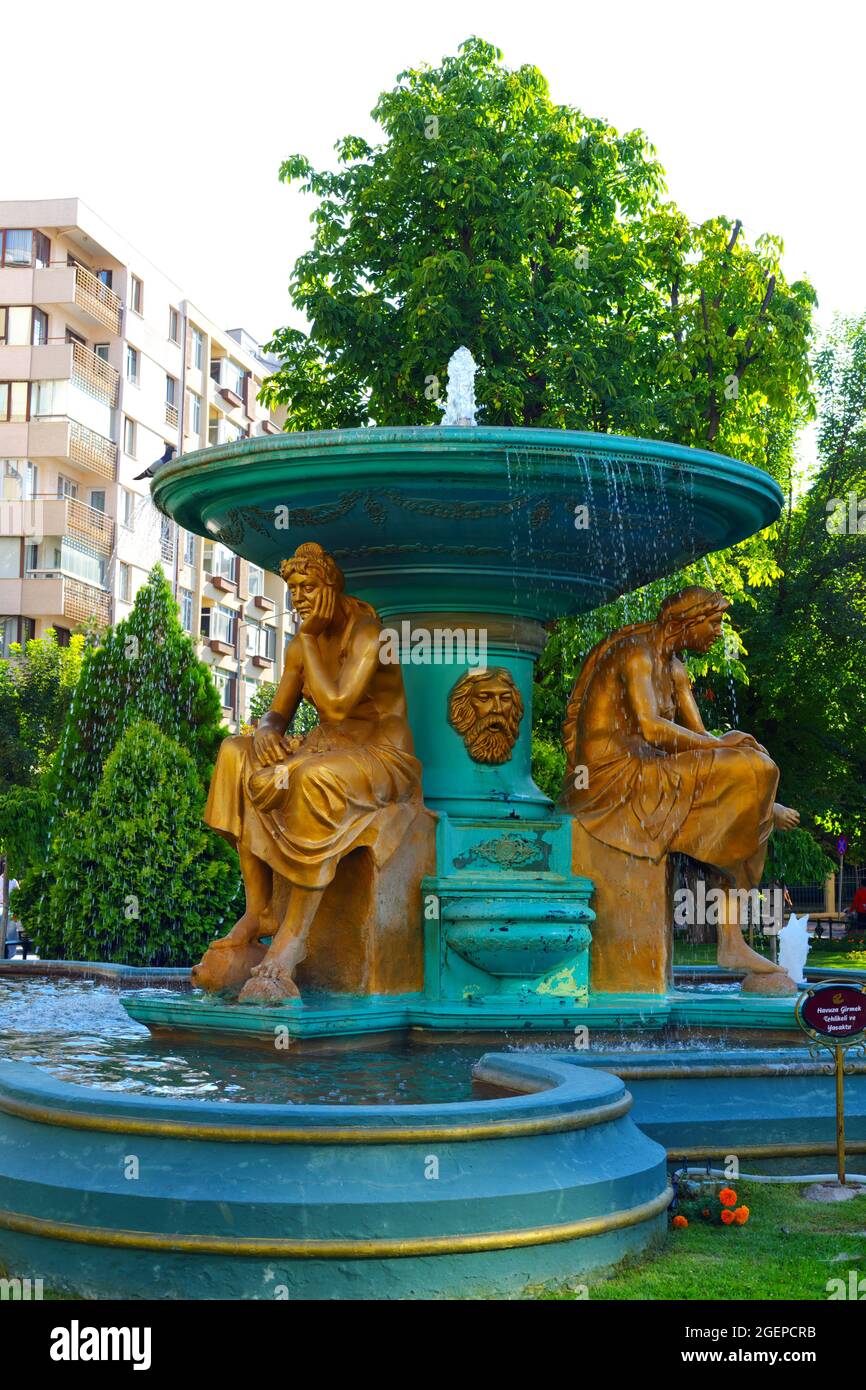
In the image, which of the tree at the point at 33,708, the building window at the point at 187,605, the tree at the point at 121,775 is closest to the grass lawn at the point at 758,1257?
the tree at the point at 121,775

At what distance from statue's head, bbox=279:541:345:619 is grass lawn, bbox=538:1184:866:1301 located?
3.73m

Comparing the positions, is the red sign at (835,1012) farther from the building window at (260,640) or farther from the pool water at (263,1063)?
the building window at (260,640)

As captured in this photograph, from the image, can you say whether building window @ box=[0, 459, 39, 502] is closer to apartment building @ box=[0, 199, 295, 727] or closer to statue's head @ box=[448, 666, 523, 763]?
apartment building @ box=[0, 199, 295, 727]

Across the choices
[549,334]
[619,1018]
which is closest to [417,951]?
[619,1018]

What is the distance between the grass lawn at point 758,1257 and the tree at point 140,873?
11610mm

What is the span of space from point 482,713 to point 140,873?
876 cm

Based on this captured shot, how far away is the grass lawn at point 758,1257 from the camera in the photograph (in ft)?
15.9

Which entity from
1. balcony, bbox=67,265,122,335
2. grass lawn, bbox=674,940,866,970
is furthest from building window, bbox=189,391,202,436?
grass lawn, bbox=674,940,866,970

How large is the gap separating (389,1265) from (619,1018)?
3974mm

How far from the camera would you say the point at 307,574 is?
27.5 feet

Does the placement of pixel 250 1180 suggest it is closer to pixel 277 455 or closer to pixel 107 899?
pixel 277 455

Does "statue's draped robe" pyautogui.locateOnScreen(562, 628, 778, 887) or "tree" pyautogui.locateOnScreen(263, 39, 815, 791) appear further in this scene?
"tree" pyautogui.locateOnScreen(263, 39, 815, 791)

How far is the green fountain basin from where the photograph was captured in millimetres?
7793

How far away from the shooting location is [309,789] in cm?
799
